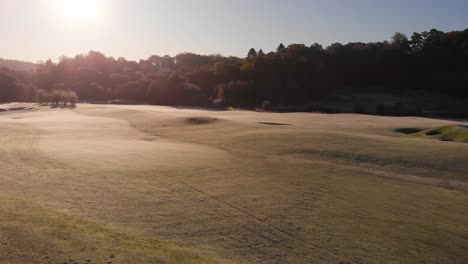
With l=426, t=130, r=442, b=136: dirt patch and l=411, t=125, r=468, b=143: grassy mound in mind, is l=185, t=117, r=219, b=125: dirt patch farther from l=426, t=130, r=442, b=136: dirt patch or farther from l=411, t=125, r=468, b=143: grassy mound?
l=426, t=130, r=442, b=136: dirt patch

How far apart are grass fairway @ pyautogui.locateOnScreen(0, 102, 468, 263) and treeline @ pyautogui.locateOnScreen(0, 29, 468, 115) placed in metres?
48.6

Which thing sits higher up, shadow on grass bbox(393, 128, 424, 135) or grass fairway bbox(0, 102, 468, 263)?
shadow on grass bbox(393, 128, 424, 135)

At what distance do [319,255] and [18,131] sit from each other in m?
27.9

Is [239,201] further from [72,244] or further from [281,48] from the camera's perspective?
[281,48]

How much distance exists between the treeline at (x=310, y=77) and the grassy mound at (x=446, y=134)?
38705mm

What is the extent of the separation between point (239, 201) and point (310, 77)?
65940mm

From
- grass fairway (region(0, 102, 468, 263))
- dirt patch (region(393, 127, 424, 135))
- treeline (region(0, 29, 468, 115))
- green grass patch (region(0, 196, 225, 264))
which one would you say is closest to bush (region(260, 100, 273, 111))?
treeline (region(0, 29, 468, 115))

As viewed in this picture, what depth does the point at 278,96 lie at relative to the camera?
7200cm

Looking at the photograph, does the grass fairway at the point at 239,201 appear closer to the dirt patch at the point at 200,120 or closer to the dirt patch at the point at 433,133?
the dirt patch at the point at 433,133

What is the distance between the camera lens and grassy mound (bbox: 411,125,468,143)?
28.1 metres

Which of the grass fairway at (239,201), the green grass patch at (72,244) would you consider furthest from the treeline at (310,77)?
the green grass patch at (72,244)

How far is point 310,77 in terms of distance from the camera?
7681 centimetres

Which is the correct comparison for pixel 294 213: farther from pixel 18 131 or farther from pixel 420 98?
pixel 420 98

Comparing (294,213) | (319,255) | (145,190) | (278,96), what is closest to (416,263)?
(319,255)
